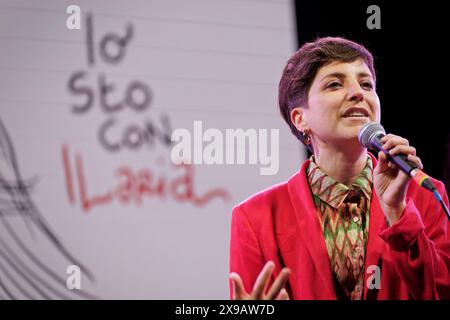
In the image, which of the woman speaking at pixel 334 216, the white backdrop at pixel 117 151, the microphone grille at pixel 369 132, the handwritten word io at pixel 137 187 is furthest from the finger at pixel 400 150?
the handwritten word io at pixel 137 187

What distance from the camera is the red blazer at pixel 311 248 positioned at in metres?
2.19

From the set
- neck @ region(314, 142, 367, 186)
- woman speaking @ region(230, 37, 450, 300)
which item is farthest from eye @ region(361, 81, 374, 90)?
neck @ region(314, 142, 367, 186)

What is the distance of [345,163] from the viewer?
7.64ft

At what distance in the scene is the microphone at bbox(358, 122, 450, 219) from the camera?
1.76 metres

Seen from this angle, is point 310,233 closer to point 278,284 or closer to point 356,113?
point 278,284

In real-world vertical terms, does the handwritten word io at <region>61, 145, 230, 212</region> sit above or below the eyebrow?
below

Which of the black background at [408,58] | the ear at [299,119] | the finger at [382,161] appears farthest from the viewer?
the black background at [408,58]

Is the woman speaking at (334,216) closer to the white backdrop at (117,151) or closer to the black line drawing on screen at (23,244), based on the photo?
the white backdrop at (117,151)

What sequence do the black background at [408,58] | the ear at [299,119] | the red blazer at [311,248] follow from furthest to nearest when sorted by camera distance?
the black background at [408,58] < the ear at [299,119] < the red blazer at [311,248]

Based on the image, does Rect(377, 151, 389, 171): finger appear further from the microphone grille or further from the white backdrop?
the white backdrop

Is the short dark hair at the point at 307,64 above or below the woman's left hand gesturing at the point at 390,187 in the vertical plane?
above

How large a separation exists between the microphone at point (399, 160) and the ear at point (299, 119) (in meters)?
0.31
